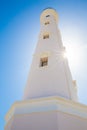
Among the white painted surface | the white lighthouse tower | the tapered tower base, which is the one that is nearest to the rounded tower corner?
the white painted surface

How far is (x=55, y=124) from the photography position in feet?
29.3

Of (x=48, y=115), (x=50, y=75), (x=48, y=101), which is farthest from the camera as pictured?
(x=50, y=75)

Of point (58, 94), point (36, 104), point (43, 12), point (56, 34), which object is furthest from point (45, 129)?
point (43, 12)

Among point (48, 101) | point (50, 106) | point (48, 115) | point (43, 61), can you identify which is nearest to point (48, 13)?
point (43, 61)

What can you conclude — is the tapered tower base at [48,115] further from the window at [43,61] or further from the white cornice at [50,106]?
the window at [43,61]

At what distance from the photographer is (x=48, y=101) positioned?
9.86 m

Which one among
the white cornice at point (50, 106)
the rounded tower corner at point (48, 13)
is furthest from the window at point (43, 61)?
the rounded tower corner at point (48, 13)

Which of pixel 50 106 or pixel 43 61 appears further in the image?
pixel 43 61

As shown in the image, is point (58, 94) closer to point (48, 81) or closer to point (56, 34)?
point (48, 81)

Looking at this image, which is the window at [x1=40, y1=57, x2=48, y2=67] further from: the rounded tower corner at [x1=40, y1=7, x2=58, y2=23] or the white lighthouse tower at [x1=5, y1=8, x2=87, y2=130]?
the rounded tower corner at [x1=40, y1=7, x2=58, y2=23]

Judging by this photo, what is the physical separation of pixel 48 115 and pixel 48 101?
2.41 feet

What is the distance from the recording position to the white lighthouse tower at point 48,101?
931cm

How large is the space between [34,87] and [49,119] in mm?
2593

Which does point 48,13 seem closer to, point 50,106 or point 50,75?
point 50,75
